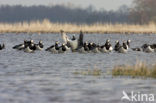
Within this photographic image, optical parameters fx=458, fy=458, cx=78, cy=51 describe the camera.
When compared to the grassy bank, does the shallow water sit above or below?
below

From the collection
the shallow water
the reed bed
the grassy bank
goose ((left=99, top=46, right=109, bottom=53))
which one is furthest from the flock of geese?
the grassy bank

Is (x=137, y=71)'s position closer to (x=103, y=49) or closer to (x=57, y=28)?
(x=103, y=49)

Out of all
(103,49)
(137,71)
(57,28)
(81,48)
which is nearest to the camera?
(137,71)

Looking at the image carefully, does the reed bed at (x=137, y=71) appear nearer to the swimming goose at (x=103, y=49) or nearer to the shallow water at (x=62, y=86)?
the shallow water at (x=62, y=86)

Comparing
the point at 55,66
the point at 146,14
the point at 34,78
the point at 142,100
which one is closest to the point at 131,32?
the point at 146,14

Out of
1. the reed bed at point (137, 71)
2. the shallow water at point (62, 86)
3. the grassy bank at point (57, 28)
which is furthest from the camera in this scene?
the grassy bank at point (57, 28)

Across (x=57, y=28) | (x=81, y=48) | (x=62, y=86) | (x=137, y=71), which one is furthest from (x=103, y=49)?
(x=57, y=28)

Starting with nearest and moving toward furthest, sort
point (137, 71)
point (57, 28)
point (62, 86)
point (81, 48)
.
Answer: point (62, 86)
point (137, 71)
point (81, 48)
point (57, 28)

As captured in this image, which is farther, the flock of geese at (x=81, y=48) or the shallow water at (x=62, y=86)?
the flock of geese at (x=81, y=48)

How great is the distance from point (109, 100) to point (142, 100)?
37.2 inches

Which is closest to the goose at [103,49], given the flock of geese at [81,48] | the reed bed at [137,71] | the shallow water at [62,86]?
the flock of geese at [81,48]

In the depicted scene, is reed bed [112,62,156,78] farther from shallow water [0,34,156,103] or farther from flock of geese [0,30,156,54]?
flock of geese [0,30,156,54]

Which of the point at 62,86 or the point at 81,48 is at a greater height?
the point at 81,48

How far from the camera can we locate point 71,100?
13.1m
